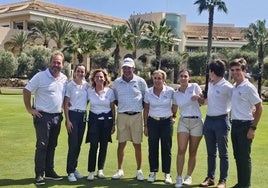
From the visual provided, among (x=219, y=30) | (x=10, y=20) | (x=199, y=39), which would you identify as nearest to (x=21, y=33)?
(x=10, y=20)

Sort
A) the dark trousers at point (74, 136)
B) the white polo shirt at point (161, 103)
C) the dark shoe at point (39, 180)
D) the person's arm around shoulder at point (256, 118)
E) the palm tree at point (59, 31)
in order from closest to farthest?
the person's arm around shoulder at point (256, 118) < the dark shoe at point (39, 180) < the white polo shirt at point (161, 103) < the dark trousers at point (74, 136) < the palm tree at point (59, 31)

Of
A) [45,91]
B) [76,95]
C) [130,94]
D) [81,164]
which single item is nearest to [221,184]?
[130,94]

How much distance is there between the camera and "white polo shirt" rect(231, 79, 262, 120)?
6637mm

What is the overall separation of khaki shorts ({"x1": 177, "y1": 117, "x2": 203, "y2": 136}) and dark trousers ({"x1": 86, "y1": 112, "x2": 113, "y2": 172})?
1.29m

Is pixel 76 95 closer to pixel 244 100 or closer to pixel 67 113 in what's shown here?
pixel 67 113

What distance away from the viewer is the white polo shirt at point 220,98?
691cm

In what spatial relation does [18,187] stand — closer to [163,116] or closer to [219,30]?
[163,116]

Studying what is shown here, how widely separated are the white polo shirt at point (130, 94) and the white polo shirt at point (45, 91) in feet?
3.50

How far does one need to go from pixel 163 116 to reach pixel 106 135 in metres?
1.08

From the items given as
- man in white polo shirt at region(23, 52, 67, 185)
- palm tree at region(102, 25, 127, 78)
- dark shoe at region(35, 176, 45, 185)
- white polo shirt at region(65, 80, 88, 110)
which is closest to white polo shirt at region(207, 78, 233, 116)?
white polo shirt at region(65, 80, 88, 110)

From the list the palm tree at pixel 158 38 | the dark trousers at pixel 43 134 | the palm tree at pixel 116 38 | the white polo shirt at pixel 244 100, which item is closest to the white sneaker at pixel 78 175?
the dark trousers at pixel 43 134

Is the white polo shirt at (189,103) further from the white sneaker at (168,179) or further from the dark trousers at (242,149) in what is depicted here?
the white sneaker at (168,179)

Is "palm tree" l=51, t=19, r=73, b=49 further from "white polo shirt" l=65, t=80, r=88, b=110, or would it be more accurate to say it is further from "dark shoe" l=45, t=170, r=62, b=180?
"dark shoe" l=45, t=170, r=62, b=180

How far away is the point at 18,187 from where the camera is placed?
6.92 metres
